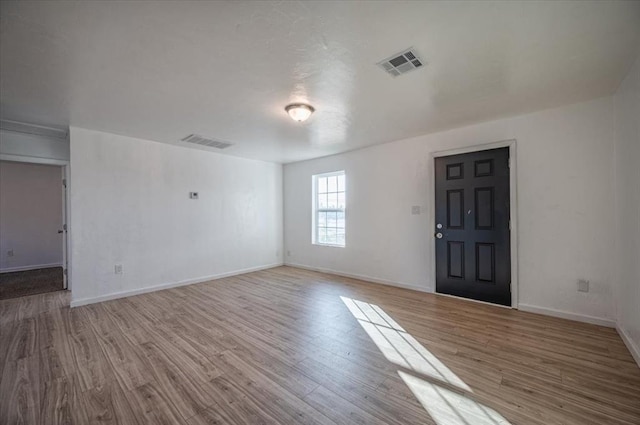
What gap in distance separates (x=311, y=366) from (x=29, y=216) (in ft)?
26.6

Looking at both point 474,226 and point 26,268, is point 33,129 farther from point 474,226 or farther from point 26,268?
point 474,226

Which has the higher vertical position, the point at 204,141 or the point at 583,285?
the point at 204,141

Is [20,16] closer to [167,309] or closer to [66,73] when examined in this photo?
[66,73]

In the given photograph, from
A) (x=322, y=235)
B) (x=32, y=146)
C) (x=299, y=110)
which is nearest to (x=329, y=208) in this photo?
(x=322, y=235)

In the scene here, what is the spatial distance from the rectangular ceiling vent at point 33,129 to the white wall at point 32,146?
0.08 metres

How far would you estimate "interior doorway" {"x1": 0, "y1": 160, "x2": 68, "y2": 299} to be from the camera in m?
5.92

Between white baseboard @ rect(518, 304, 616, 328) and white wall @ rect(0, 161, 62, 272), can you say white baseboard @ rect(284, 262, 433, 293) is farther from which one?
white wall @ rect(0, 161, 62, 272)

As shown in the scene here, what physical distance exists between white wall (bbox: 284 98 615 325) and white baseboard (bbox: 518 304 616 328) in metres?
0.01

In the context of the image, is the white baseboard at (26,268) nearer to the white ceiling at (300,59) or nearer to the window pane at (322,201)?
the white ceiling at (300,59)

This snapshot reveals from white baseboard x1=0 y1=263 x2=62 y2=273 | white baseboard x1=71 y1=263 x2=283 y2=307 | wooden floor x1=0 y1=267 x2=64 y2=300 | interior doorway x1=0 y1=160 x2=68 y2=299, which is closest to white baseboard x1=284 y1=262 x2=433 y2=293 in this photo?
white baseboard x1=71 y1=263 x2=283 y2=307

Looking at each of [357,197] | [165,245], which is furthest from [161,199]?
[357,197]

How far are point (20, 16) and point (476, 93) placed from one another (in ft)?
12.2

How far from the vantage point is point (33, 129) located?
388cm

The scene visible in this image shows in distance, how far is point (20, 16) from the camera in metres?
1.64
